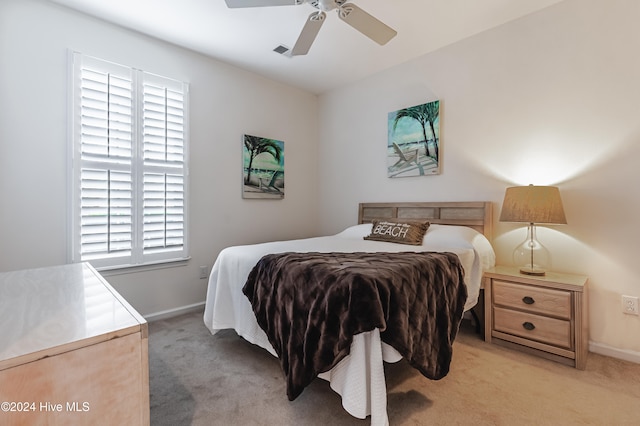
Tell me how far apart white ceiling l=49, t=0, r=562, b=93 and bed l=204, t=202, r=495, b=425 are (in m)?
1.68

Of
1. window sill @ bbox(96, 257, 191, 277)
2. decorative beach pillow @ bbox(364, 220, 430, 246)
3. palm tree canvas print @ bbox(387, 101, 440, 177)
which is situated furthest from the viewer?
palm tree canvas print @ bbox(387, 101, 440, 177)

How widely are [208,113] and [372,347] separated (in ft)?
9.88

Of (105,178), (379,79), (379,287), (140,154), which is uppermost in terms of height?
(379,79)

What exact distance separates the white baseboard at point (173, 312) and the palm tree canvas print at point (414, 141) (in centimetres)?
268

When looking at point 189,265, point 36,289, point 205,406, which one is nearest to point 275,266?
point 205,406

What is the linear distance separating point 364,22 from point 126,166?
7.84ft

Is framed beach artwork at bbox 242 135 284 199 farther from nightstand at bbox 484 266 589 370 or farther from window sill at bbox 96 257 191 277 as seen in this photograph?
nightstand at bbox 484 266 589 370

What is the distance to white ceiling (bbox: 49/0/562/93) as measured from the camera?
8.14 feet

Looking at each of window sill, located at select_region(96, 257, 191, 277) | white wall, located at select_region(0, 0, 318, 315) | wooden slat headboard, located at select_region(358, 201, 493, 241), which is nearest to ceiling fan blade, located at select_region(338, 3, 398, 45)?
wooden slat headboard, located at select_region(358, 201, 493, 241)

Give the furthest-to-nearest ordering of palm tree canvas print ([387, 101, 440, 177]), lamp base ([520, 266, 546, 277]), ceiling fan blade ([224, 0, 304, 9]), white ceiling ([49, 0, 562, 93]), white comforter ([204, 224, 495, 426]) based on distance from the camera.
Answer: palm tree canvas print ([387, 101, 440, 177]) < white ceiling ([49, 0, 562, 93]) < lamp base ([520, 266, 546, 277]) < ceiling fan blade ([224, 0, 304, 9]) < white comforter ([204, 224, 495, 426])

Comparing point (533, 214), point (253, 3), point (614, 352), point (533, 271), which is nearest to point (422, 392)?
point (533, 271)

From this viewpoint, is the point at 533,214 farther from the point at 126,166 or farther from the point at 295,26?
the point at 126,166

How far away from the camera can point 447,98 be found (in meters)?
3.18

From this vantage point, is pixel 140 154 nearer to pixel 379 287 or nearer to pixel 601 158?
pixel 379 287
